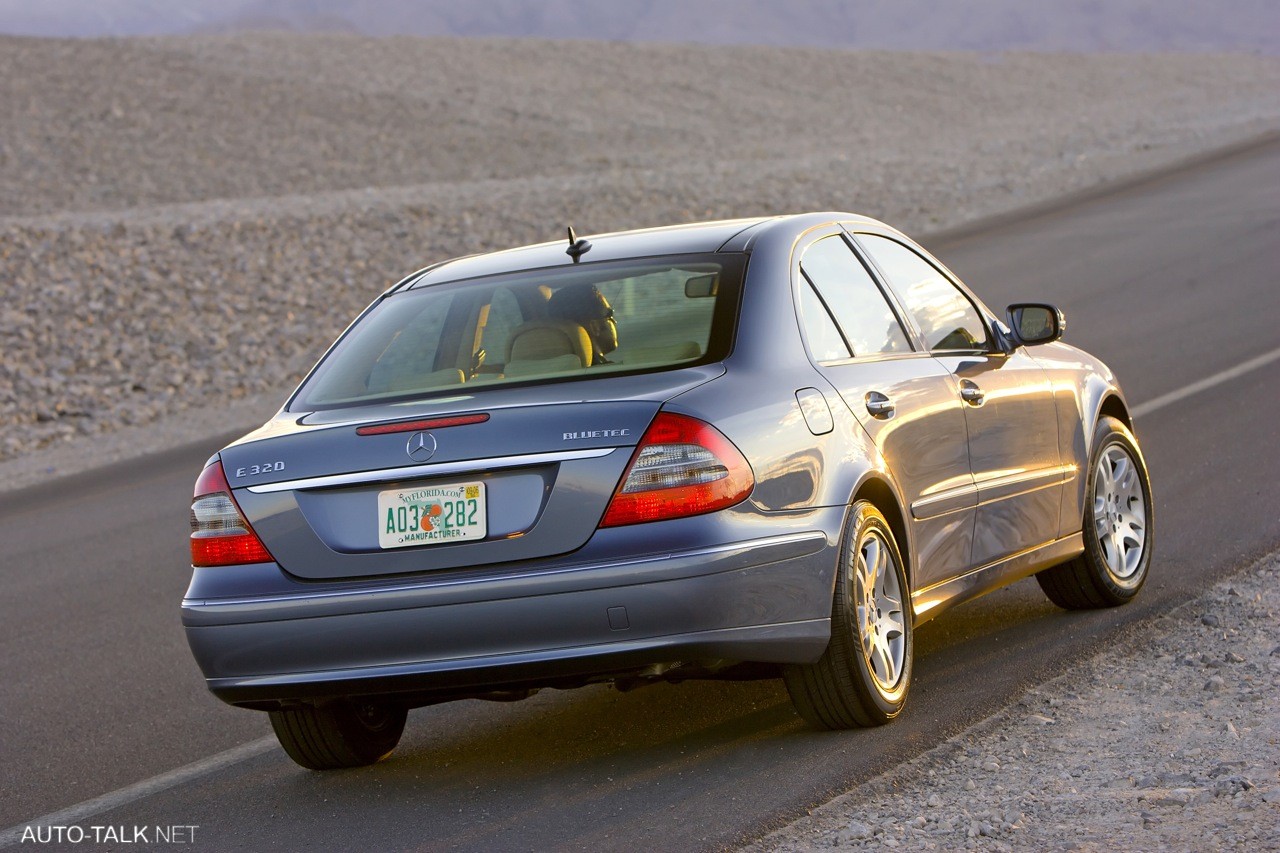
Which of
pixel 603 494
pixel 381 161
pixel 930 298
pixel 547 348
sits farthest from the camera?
pixel 381 161

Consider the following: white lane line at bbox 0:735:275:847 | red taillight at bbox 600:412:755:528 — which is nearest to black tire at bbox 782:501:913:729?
red taillight at bbox 600:412:755:528

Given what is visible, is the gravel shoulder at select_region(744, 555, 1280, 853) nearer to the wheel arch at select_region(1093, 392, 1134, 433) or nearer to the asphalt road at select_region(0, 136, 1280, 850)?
the asphalt road at select_region(0, 136, 1280, 850)

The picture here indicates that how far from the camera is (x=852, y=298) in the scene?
6.11m

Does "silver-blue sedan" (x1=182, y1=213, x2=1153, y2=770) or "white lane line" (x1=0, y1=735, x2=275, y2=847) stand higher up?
"silver-blue sedan" (x1=182, y1=213, x2=1153, y2=770)

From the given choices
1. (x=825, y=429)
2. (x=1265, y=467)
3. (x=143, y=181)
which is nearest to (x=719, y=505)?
(x=825, y=429)

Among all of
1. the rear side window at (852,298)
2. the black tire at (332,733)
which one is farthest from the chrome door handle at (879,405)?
the black tire at (332,733)

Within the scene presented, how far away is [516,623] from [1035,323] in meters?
2.81

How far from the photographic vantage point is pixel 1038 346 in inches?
285

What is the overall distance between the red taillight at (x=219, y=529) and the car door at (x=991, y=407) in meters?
2.46

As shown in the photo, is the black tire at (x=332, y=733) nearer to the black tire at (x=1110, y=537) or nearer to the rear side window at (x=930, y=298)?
the rear side window at (x=930, y=298)

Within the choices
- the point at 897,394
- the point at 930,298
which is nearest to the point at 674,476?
the point at 897,394

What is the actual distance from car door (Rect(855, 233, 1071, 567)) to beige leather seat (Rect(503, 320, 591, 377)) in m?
1.28

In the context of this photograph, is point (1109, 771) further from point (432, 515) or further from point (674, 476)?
point (432, 515)

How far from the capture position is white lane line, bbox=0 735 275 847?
5590 mm
